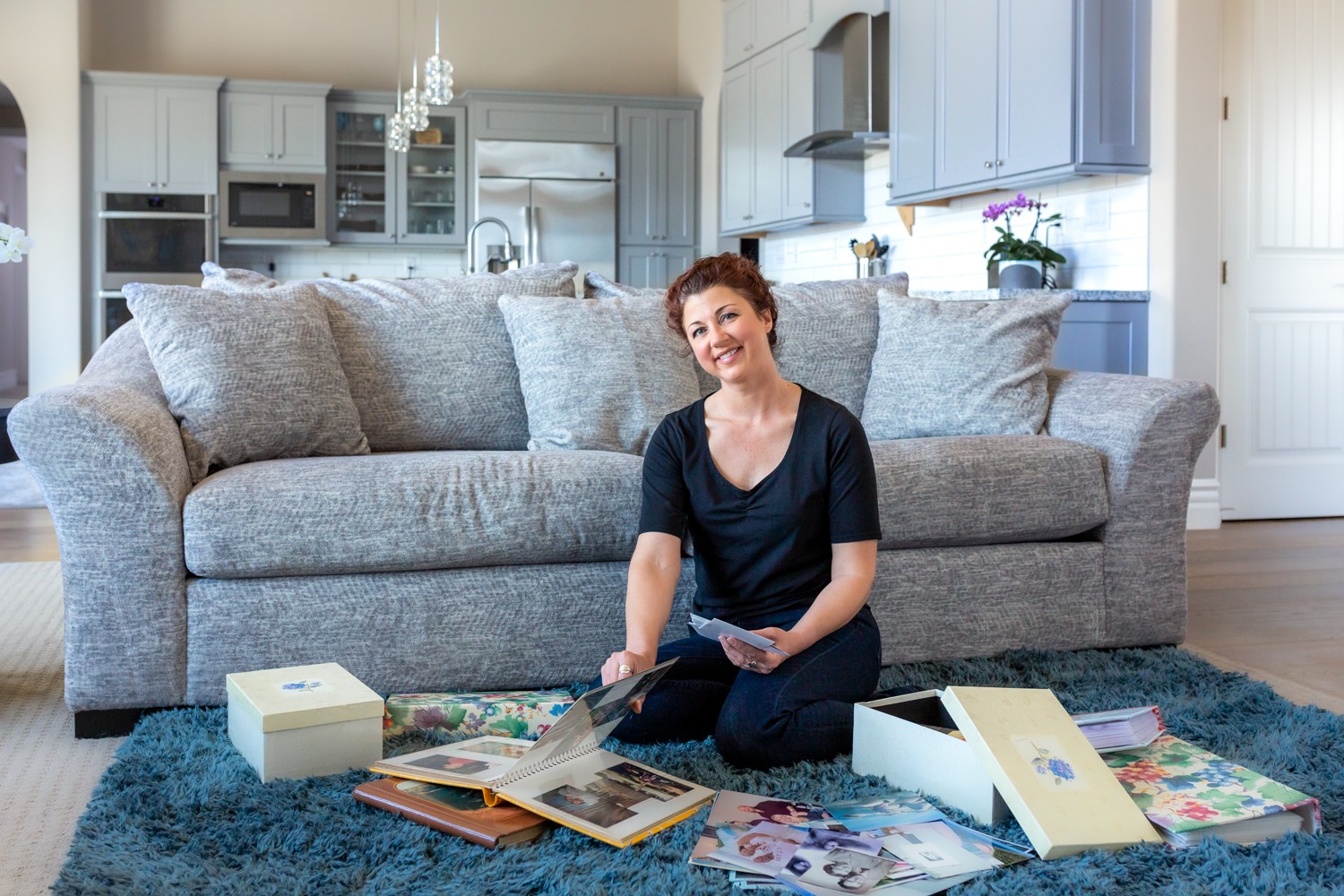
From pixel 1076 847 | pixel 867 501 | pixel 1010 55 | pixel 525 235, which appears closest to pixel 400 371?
pixel 867 501

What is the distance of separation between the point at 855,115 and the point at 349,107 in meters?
3.65

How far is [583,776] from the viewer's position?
185cm

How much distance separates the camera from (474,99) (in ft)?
26.3

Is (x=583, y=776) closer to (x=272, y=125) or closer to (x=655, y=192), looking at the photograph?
(x=272, y=125)

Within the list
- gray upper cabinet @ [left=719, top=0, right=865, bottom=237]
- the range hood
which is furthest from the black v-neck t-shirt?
gray upper cabinet @ [left=719, top=0, right=865, bottom=237]

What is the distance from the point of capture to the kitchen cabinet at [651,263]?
8.40 metres

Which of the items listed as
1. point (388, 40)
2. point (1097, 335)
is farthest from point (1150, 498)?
point (388, 40)

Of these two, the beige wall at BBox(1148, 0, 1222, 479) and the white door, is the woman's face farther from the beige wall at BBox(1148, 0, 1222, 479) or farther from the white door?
the white door

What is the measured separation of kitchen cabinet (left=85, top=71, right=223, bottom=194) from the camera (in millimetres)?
7492

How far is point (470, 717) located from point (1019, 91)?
3415mm

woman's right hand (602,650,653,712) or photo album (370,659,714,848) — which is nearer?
photo album (370,659,714,848)

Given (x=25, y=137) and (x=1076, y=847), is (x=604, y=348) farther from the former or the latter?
(x=25, y=137)

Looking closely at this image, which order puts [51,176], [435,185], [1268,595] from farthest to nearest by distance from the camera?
[435,185]
[51,176]
[1268,595]

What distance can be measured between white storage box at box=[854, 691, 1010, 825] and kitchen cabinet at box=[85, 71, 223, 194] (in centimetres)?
678
